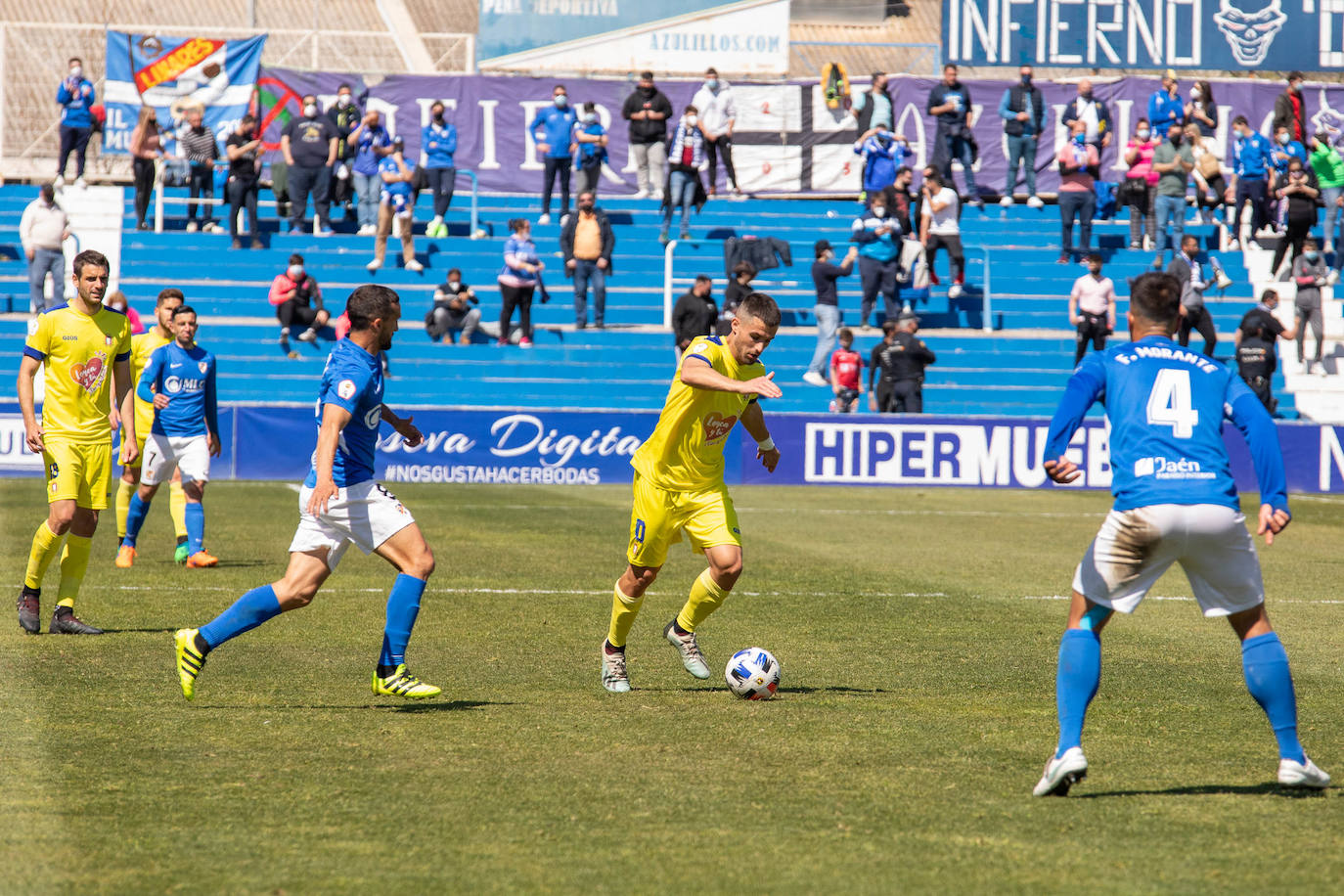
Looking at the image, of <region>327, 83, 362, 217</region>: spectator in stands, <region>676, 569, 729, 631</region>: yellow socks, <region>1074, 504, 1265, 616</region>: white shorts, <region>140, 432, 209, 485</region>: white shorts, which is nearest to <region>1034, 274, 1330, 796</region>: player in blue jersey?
<region>1074, 504, 1265, 616</region>: white shorts

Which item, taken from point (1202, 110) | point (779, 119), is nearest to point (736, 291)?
point (779, 119)

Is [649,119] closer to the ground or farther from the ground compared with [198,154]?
farther from the ground

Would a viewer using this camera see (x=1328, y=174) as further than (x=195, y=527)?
Yes

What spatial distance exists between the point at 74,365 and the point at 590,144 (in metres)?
21.1

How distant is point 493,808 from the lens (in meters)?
5.90

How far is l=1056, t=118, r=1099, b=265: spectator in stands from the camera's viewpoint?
96.8 ft

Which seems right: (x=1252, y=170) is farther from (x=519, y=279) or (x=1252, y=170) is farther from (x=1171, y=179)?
(x=519, y=279)

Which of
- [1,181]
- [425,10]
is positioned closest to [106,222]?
[1,181]

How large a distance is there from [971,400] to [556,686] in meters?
21.5

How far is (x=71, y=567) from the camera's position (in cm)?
1002

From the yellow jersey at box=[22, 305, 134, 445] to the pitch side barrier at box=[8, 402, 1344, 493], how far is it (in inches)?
534

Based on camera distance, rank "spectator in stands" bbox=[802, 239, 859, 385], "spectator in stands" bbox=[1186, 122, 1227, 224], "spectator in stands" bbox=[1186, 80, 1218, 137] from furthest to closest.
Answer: "spectator in stands" bbox=[1186, 122, 1227, 224] < "spectator in stands" bbox=[1186, 80, 1218, 137] < "spectator in stands" bbox=[802, 239, 859, 385]

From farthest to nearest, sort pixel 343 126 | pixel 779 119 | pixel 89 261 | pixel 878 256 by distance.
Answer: pixel 779 119, pixel 343 126, pixel 878 256, pixel 89 261

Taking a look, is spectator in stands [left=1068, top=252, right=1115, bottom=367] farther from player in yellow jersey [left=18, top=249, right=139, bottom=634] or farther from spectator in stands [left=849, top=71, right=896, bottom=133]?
player in yellow jersey [left=18, top=249, right=139, bottom=634]
